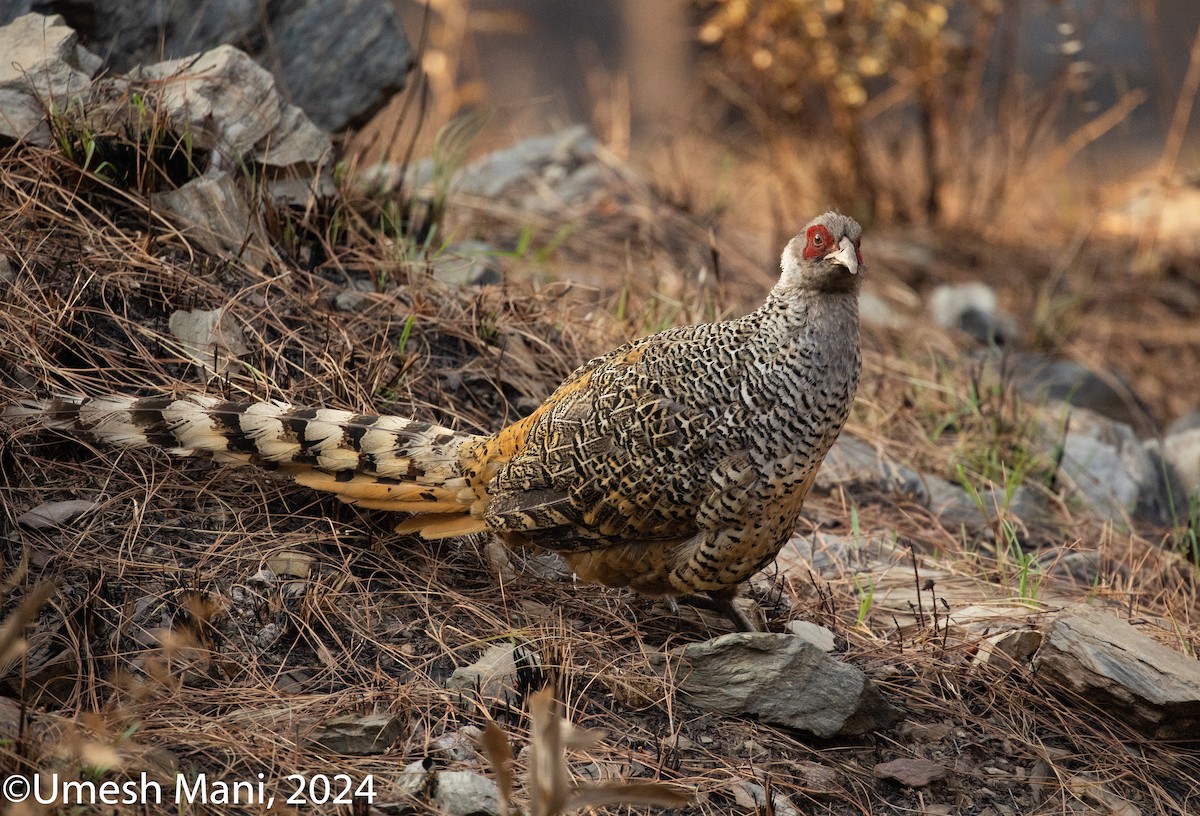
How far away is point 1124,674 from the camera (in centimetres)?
328

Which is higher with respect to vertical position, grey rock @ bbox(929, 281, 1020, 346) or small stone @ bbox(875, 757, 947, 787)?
grey rock @ bbox(929, 281, 1020, 346)

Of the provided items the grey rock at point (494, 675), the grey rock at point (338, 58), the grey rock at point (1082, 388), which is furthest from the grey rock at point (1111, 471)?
the grey rock at point (338, 58)

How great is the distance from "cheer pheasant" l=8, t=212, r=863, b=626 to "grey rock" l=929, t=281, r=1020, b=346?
3.66 m

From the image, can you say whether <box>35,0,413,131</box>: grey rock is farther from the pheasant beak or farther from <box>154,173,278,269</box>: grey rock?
the pheasant beak

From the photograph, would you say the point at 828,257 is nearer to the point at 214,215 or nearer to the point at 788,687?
the point at 788,687

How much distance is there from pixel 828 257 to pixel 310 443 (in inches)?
63.7

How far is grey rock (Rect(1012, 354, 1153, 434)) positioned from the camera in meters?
6.15

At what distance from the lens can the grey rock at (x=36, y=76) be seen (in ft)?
13.8

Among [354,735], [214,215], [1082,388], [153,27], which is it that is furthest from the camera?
[1082,388]

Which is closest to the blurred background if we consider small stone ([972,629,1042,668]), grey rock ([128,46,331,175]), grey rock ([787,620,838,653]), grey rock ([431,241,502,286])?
grey rock ([431,241,502,286])

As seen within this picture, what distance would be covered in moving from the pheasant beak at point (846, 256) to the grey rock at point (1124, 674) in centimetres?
124

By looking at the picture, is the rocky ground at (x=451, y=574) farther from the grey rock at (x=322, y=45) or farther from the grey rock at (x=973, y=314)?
the grey rock at (x=973, y=314)

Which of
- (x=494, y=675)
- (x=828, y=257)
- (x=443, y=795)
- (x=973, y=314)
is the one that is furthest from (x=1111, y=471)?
(x=443, y=795)

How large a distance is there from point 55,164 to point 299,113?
0.98 m
